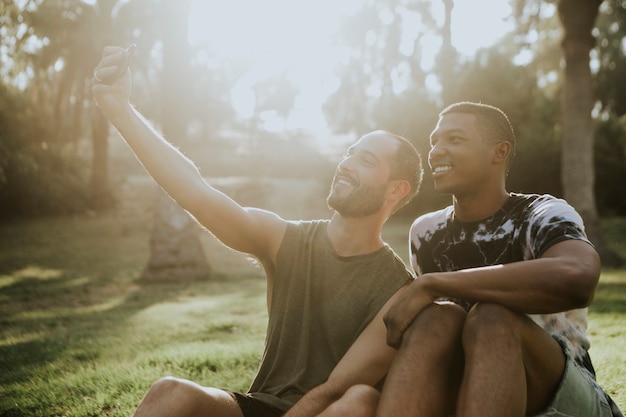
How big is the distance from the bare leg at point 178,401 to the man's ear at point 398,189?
153 cm

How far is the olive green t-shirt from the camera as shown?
3033 millimetres

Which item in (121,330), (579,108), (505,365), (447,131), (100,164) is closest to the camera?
(505,365)

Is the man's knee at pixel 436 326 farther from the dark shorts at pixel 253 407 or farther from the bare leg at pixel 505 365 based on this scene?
the dark shorts at pixel 253 407

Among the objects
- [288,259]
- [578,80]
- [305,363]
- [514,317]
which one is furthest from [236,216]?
[578,80]

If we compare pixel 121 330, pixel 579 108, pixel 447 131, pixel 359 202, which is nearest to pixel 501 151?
pixel 447 131

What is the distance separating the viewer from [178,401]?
8.41 ft

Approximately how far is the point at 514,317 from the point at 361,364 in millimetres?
725

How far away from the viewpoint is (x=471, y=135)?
11.7 feet

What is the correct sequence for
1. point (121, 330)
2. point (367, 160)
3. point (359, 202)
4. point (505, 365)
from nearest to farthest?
point (505, 365) → point (359, 202) → point (367, 160) → point (121, 330)

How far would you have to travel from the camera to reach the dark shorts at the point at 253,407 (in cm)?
283

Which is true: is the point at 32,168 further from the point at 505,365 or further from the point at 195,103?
the point at 505,365

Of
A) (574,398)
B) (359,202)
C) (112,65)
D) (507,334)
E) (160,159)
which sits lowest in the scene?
(574,398)

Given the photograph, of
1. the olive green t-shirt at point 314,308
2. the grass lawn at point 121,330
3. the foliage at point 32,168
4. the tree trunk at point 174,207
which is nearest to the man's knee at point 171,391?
the olive green t-shirt at point 314,308

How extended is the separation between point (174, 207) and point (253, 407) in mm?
9714
